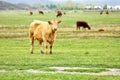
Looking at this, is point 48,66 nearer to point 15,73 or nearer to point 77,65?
point 77,65

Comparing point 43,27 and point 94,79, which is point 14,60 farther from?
point 94,79

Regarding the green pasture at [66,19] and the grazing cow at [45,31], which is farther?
the green pasture at [66,19]

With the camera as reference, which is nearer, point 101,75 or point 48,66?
point 101,75

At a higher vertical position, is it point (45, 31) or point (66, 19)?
point (45, 31)

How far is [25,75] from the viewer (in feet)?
60.0

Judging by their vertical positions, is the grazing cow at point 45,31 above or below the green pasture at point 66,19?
above

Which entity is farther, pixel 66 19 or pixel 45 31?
pixel 66 19

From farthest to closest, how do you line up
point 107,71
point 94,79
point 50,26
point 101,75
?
point 50,26 < point 107,71 < point 101,75 < point 94,79

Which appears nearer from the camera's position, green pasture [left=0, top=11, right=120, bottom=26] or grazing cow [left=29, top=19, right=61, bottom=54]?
grazing cow [left=29, top=19, right=61, bottom=54]

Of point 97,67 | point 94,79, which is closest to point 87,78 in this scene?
point 94,79

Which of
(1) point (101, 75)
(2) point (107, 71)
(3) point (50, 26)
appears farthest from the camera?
(3) point (50, 26)

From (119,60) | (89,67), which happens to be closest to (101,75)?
(89,67)

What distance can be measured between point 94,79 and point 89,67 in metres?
4.23

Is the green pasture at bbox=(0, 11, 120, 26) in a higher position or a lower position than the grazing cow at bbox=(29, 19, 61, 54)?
lower
